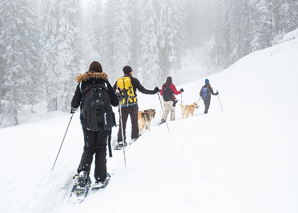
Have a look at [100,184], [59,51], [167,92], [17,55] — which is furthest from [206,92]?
[17,55]

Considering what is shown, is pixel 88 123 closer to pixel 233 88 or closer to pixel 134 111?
pixel 134 111

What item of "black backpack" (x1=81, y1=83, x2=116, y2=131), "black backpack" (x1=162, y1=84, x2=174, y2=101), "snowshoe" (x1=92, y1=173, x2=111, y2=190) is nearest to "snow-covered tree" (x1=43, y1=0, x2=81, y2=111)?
"black backpack" (x1=162, y1=84, x2=174, y2=101)

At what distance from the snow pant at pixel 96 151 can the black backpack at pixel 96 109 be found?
0.54ft

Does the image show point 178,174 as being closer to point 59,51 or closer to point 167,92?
point 167,92

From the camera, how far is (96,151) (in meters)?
3.24

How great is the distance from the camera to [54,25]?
18.8 metres

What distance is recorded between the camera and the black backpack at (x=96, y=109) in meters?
3.04

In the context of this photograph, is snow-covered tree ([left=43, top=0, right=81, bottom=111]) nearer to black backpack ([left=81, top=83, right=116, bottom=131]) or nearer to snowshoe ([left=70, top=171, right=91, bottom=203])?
black backpack ([left=81, top=83, right=116, bottom=131])

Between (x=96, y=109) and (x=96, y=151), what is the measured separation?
769 mm

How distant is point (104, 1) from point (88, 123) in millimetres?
35772

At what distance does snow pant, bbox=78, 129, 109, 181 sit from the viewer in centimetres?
316

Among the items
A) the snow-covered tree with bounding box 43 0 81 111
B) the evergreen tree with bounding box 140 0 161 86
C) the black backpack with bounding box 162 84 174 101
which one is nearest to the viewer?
the black backpack with bounding box 162 84 174 101

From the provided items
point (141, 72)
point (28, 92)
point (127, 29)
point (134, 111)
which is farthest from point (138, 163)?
point (127, 29)

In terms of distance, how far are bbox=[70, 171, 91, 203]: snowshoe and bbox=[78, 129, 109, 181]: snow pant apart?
0.38 ft
